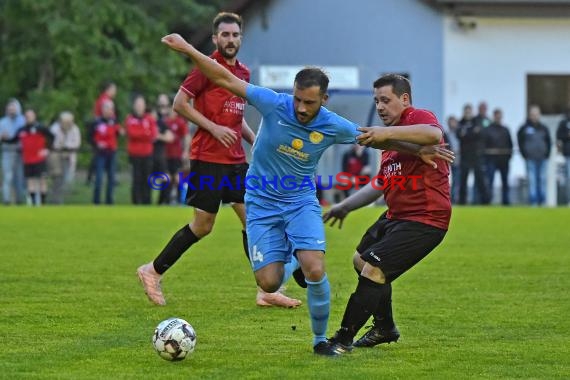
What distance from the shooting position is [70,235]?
54.0 feet

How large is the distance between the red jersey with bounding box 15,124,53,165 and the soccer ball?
17.3 metres

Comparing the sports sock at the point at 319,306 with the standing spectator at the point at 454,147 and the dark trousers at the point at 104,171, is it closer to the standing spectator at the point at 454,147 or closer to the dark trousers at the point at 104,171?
the dark trousers at the point at 104,171

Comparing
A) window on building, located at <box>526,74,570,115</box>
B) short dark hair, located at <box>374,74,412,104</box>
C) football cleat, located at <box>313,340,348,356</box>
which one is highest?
window on building, located at <box>526,74,570,115</box>

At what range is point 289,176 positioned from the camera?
7.80 m

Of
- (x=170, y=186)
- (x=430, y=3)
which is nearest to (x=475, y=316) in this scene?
(x=170, y=186)

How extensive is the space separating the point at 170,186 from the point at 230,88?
58.2 feet

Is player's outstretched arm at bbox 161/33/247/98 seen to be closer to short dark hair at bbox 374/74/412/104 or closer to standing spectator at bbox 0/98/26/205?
short dark hair at bbox 374/74/412/104

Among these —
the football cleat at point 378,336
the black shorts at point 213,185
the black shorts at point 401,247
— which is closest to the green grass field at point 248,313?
the football cleat at point 378,336

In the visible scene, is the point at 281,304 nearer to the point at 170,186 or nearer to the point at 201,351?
the point at 201,351

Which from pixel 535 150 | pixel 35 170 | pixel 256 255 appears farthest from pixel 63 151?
pixel 256 255

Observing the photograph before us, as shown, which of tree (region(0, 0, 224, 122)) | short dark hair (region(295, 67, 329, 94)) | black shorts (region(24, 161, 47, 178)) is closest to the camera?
short dark hair (region(295, 67, 329, 94))

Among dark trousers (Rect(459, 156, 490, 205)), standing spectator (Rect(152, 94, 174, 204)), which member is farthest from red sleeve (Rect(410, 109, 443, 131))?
dark trousers (Rect(459, 156, 490, 205))

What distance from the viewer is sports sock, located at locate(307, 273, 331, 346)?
7453mm

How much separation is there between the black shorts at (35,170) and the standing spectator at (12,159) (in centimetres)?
34
